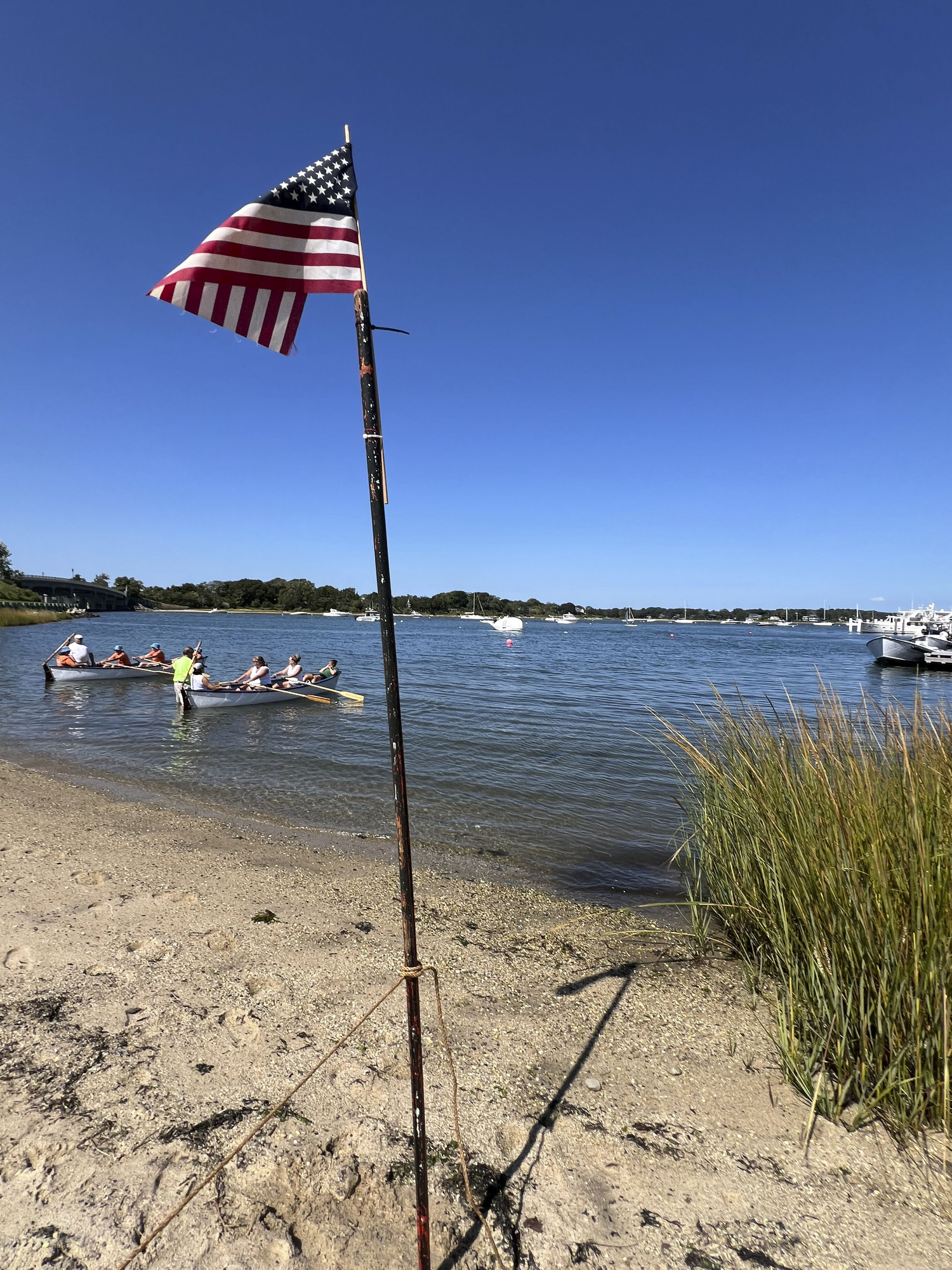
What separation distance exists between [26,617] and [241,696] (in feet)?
187

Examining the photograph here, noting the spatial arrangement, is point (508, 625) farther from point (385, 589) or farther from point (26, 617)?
point (385, 589)

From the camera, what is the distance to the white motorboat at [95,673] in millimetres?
23266

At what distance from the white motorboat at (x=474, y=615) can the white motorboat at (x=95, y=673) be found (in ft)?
461

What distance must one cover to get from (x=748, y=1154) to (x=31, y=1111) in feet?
11.3

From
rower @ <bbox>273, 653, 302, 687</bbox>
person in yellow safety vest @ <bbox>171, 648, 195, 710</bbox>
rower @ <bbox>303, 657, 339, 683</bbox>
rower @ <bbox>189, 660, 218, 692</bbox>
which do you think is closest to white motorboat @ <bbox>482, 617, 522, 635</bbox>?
rower @ <bbox>303, 657, 339, 683</bbox>

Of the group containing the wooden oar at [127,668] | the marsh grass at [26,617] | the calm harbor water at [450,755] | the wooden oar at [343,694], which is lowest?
the calm harbor water at [450,755]

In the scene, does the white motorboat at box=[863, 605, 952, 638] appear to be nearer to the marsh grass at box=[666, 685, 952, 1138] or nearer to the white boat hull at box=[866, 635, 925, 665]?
the white boat hull at box=[866, 635, 925, 665]

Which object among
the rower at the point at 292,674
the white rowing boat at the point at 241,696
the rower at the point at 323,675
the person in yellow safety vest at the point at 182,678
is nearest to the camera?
the person in yellow safety vest at the point at 182,678

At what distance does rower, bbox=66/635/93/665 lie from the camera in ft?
76.8

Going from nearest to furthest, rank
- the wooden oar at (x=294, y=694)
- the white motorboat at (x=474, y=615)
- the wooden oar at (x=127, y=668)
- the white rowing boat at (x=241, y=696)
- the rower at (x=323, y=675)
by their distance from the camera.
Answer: the white rowing boat at (x=241, y=696) < the wooden oar at (x=294, y=694) < the rower at (x=323, y=675) < the wooden oar at (x=127, y=668) < the white motorboat at (x=474, y=615)

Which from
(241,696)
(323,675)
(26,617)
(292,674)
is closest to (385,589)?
(241,696)

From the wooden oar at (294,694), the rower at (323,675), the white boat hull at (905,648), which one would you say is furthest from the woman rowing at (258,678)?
the white boat hull at (905,648)

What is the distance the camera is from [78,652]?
23.5 meters

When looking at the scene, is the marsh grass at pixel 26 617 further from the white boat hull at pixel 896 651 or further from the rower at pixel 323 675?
the white boat hull at pixel 896 651
